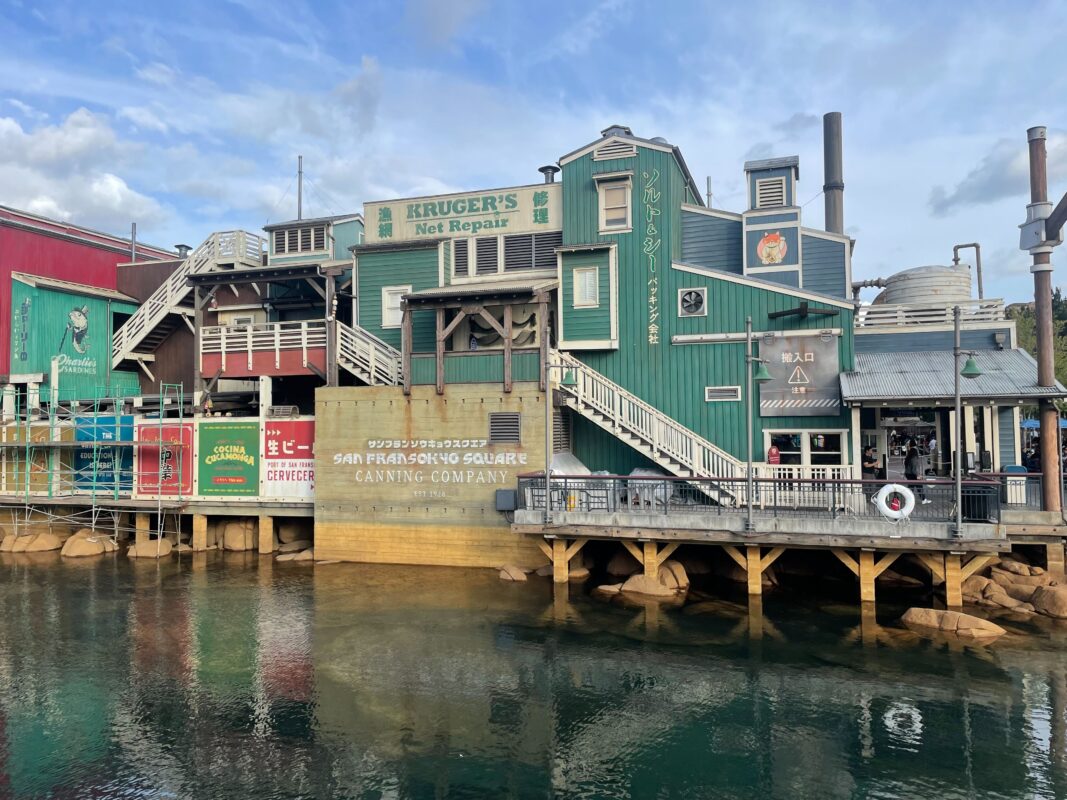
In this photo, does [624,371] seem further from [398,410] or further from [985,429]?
[985,429]

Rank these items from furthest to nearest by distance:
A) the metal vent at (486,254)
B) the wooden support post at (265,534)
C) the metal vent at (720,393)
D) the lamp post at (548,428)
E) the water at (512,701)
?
the metal vent at (486,254) < the wooden support post at (265,534) < the metal vent at (720,393) < the lamp post at (548,428) < the water at (512,701)

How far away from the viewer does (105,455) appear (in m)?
26.5

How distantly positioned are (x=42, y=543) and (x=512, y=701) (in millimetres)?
22622

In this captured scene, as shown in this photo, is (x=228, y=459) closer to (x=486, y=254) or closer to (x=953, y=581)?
(x=486, y=254)

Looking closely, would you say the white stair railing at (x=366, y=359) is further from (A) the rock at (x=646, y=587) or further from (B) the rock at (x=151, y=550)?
(A) the rock at (x=646, y=587)

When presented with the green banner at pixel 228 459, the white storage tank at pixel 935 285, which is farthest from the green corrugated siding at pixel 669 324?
the green banner at pixel 228 459

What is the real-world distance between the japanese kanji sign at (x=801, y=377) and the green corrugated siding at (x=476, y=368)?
7.30 m

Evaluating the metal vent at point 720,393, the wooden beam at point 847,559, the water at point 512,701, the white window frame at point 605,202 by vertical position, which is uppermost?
the white window frame at point 605,202

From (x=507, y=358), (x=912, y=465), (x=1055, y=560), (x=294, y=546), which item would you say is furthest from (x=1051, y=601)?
(x=294, y=546)

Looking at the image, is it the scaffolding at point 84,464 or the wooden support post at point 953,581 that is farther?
the scaffolding at point 84,464

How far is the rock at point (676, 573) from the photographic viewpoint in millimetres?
18938

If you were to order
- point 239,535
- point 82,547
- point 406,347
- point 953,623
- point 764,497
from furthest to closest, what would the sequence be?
1. point 239,535
2. point 82,547
3. point 406,347
4. point 764,497
5. point 953,623

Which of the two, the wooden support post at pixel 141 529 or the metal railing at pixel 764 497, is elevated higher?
the metal railing at pixel 764 497

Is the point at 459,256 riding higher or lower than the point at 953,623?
higher
